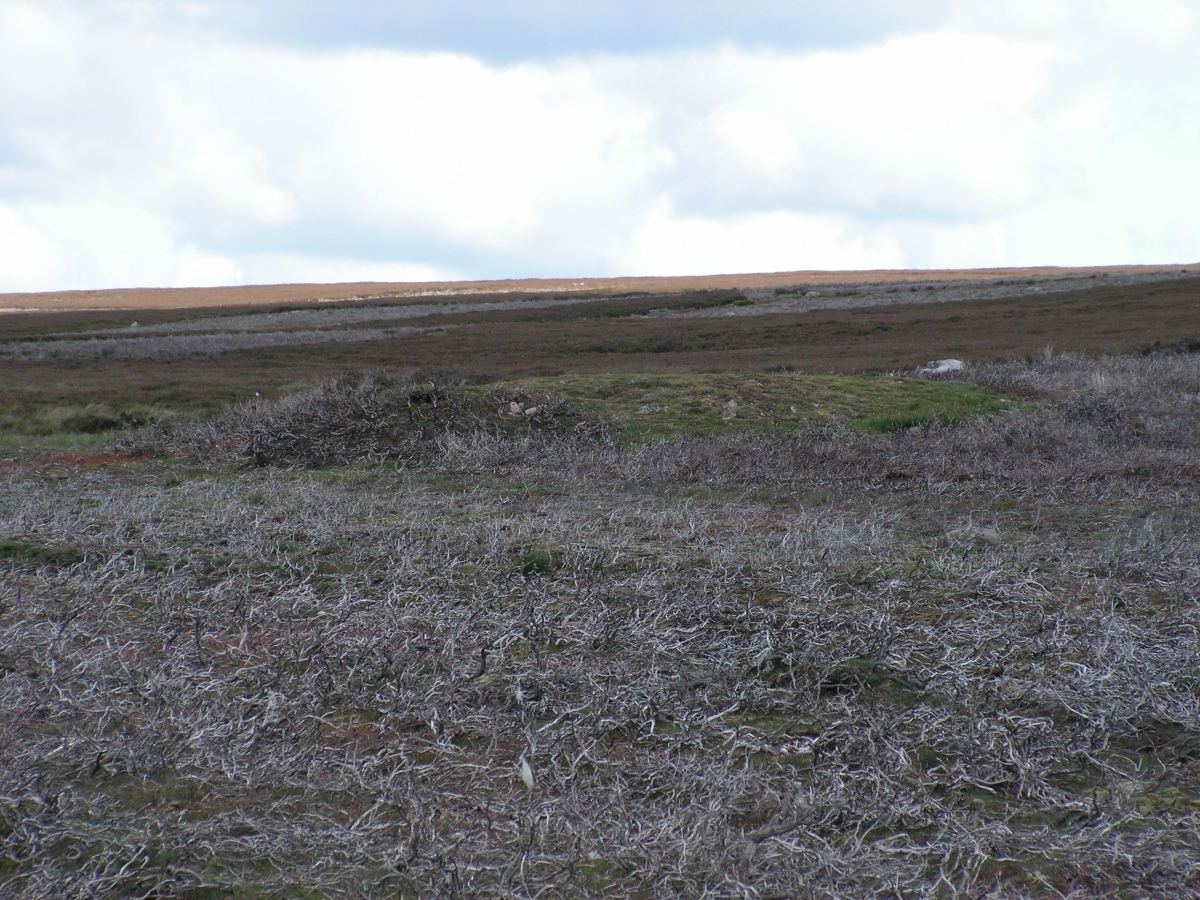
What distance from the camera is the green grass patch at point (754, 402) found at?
12.1m

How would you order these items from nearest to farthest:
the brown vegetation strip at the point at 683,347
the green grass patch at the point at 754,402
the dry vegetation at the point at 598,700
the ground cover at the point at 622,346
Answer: the dry vegetation at the point at 598,700 → the green grass patch at the point at 754,402 → the ground cover at the point at 622,346 → the brown vegetation strip at the point at 683,347

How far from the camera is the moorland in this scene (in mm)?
2746

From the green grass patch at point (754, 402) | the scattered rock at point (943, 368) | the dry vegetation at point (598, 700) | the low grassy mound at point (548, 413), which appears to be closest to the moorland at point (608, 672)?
the dry vegetation at point (598, 700)

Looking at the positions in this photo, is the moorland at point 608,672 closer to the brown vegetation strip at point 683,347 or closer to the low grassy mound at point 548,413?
the low grassy mound at point 548,413

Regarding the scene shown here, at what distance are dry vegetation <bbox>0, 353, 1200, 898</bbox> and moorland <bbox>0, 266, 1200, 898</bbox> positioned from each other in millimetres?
16

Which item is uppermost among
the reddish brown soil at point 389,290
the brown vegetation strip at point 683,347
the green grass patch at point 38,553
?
the reddish brown soil at point 389,290

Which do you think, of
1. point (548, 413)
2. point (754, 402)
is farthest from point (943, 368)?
point (548, 413)

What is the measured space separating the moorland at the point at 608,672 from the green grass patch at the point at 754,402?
5.47 feet

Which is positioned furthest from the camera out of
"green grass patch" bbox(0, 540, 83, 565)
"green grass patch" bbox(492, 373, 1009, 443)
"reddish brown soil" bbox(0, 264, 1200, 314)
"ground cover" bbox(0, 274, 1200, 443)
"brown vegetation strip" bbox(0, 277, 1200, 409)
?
"reddish brown soil" bbox(0, 264, 1200, 314)

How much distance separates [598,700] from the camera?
12.1ft

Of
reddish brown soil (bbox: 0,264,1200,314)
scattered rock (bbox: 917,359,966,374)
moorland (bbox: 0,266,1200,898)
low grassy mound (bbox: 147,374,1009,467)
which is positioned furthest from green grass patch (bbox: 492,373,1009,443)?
reddish brown soil (bbox: 0,264,1200,314)

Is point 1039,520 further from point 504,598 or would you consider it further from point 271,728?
point 271,728

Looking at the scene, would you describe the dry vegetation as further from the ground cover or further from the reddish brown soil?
the reddish brown soil

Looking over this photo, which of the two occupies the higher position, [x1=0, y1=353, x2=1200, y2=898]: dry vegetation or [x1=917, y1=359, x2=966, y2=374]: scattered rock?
[x1=917, y1=359, x2=966, y2=374]: scattered rock
